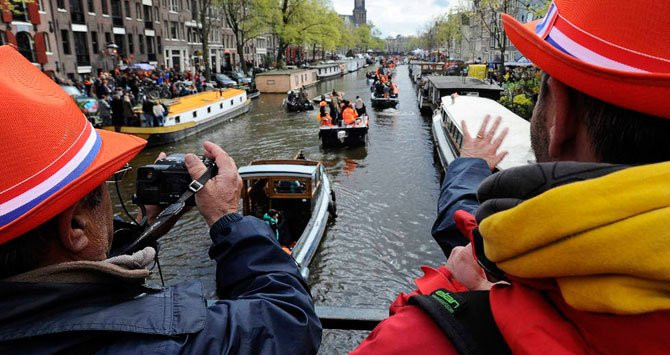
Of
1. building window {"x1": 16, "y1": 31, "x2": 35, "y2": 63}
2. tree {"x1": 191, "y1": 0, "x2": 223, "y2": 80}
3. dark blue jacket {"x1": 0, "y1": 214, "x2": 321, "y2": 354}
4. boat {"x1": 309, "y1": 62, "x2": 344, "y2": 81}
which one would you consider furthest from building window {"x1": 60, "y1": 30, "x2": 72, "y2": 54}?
dark blue jacket {"x1": 0, "y1": 214, "x2": 321, "y2": 354}

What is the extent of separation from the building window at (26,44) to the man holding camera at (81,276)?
31.0 m

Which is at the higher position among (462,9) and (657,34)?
(462,9)

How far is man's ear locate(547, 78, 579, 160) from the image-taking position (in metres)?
1.04

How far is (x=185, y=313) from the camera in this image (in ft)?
4.36

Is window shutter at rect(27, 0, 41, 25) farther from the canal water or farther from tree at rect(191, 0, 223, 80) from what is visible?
the canal water

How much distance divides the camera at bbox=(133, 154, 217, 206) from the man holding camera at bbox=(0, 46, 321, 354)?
419 millimetres

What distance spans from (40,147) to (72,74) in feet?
117

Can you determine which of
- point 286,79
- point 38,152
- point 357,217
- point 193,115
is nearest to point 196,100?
point 193,115

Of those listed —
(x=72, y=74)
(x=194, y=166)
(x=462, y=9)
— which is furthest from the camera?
(x=462, y=9)

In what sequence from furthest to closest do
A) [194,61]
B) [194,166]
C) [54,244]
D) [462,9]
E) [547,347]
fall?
[194,61]
[462,9]
[194,166]
[54,244]
[547,347]

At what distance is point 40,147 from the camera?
125cm

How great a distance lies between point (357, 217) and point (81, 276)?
11244mm

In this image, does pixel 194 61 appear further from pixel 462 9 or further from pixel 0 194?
pixel 0 194

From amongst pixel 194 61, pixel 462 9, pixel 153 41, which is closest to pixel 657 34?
pixel 462 9
